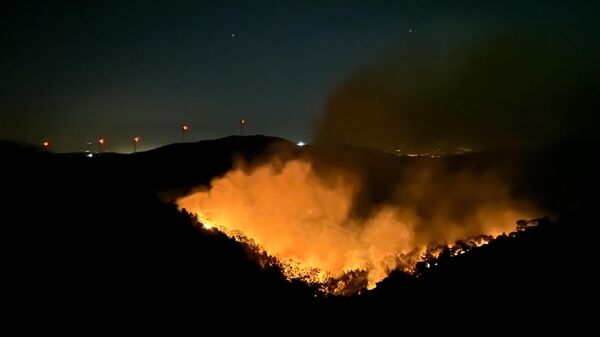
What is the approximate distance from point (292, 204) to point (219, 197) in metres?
3.92

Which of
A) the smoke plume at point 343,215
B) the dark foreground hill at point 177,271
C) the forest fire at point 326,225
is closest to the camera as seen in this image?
the dark foreground hill at point 177,271

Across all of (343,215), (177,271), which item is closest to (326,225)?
(343,215)

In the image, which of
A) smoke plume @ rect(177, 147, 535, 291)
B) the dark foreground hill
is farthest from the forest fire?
the dark foreground hill

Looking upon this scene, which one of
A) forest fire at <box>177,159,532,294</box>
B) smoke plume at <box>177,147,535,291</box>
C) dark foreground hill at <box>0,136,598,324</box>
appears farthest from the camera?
smoke plume at <box>177,147,535,291</box>

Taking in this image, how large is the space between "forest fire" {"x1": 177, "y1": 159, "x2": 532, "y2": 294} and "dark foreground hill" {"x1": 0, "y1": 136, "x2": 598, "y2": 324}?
2001 mm

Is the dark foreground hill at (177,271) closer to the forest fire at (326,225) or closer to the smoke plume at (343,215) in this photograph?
the forest fire at (326,225)

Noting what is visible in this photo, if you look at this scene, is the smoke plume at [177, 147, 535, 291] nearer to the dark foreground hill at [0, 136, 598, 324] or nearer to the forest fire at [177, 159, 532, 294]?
the forest fire at [177, 159, 532, 294]

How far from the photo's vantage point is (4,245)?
43.7ft

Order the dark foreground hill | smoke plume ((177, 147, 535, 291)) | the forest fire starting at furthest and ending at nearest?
smoke plume ((177, 147, 535, 291)), the forest fire, the dark foreground hill

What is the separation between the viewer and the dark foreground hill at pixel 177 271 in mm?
11312

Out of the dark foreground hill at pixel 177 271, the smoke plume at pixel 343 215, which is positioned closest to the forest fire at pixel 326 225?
the smoke plume at pixel 343 215

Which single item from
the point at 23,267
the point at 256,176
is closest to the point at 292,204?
the point at 256,176

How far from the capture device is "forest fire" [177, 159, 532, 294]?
1675 centimetres

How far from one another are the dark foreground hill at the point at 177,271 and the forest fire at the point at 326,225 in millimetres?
2001
